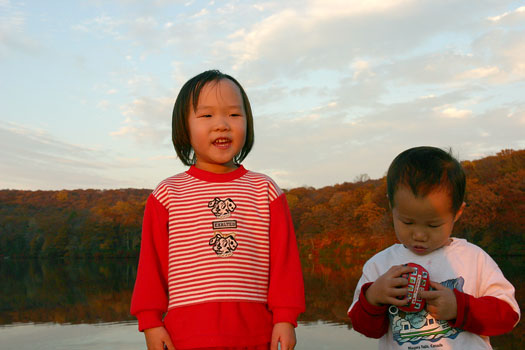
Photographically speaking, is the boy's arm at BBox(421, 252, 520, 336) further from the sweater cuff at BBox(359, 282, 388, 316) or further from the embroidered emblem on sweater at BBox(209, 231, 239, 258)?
the embroidered emblem on sweater at BBox(209, 231, 239, 258)

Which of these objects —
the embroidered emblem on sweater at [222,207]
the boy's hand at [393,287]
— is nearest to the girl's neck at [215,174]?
the embroidered emblem on sweater at [222,207]

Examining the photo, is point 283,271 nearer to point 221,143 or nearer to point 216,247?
point 216,247

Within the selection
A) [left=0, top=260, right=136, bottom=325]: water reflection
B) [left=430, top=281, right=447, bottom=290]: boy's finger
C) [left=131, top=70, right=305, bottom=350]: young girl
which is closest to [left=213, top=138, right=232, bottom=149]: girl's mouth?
[left=131, top=70, right=305, bottom=350]: young girl

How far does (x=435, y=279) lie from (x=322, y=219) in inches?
2220

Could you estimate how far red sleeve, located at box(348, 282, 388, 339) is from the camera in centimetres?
243

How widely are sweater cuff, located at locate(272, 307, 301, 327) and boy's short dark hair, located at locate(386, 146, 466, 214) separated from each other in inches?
33.2

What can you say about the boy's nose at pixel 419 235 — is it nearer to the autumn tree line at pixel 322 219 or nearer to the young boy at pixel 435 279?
the young boy at pixel 435 279

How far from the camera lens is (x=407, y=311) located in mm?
2344

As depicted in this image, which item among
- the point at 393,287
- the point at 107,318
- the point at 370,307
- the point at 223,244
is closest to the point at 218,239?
the point at 223,244

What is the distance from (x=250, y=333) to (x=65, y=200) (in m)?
102

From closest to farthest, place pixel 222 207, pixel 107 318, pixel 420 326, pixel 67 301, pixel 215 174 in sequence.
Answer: pixel 420 326, pixel 222 207, pixel 215 174, pixel 107 318, pixel 67 301

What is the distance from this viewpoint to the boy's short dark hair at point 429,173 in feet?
7.54

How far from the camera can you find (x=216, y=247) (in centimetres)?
280

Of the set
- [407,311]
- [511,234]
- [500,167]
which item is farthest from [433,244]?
[500,167]
